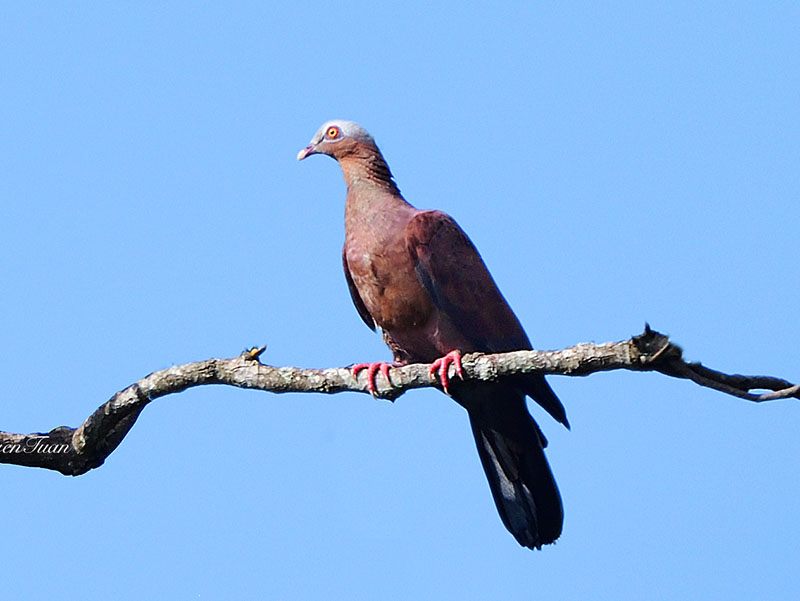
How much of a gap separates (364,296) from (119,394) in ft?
4.99

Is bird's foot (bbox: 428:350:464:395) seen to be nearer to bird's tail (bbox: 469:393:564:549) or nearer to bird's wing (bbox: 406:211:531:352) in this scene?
bird's wing (bbox: 406:211:531:352)

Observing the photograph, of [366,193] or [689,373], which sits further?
[366,193]

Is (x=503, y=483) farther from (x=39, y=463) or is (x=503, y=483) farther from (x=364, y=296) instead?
(x=39, y=463)

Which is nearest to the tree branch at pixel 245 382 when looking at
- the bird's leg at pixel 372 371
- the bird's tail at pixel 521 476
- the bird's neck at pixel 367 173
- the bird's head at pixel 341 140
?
the bird's leg at pixel 372 371

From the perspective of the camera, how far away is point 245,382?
438cm

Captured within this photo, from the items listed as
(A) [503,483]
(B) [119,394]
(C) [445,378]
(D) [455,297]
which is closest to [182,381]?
(B) [119,394]

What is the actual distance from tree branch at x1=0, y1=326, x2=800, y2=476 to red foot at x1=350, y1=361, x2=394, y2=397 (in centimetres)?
2

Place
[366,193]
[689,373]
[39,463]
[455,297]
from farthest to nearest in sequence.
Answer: [366,193], [455,297], [39,463], [689,373]

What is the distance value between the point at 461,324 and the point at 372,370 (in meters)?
0.91

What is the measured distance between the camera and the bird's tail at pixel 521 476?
5.48 m

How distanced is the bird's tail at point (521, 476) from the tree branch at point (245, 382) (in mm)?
969

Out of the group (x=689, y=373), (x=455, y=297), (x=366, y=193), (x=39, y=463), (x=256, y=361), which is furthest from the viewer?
(x=366, y=193)

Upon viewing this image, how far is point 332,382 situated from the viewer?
4.47 metres

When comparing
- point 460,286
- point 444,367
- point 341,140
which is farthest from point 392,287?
point 341,140
